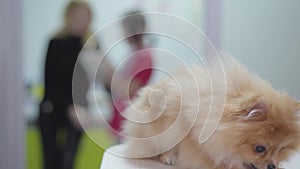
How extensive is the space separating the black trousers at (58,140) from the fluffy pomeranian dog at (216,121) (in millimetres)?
1134

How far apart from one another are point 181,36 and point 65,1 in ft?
2.96

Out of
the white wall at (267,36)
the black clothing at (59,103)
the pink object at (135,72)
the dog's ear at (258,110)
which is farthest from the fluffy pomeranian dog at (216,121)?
the white wall at (267,36)

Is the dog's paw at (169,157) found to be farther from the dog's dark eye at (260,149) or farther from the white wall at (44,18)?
the white wall at (44,18)

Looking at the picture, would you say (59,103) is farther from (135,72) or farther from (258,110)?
(258,110)

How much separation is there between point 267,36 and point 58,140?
4.46ft

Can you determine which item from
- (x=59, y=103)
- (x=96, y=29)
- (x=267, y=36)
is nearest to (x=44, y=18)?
(x=96, y=29)

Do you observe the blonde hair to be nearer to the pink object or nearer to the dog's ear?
the pink object

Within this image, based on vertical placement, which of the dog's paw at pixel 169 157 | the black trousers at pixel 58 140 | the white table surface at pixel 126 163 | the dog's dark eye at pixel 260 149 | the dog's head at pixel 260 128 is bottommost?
the black trousers at pixel 58 140

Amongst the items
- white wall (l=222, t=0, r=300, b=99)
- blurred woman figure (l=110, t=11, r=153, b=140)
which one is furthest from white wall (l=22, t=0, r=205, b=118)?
blurred woman figure (l=110, t=11, r=153, b=140)

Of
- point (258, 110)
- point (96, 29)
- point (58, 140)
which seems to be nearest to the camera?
point (258, 110)

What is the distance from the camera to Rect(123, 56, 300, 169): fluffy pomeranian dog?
969 mm

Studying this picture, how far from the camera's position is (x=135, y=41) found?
1.61m

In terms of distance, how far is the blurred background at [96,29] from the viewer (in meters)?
2.17

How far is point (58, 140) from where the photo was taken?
227 centimetres
